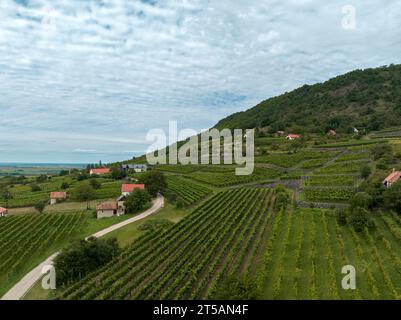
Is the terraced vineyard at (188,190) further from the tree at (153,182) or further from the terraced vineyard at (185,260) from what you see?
the terraced vineyard at (185,260)

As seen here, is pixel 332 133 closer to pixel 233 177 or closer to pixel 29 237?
pixel 233 177

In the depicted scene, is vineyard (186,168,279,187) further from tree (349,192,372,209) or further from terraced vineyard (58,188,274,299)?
tree (349,192,372,209)

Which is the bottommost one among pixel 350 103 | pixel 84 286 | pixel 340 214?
pixel 84 286

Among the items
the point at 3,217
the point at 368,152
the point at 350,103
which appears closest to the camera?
the point at 3,217

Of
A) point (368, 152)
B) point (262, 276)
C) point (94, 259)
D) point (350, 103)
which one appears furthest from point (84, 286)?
point (350, 103)

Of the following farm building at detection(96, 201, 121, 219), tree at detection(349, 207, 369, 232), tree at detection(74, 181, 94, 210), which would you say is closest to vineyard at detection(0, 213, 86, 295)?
farm building at detection(96, 201, 121, 219)

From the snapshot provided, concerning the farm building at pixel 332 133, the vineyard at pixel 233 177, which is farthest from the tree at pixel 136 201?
the farm building at pixel 332 133
